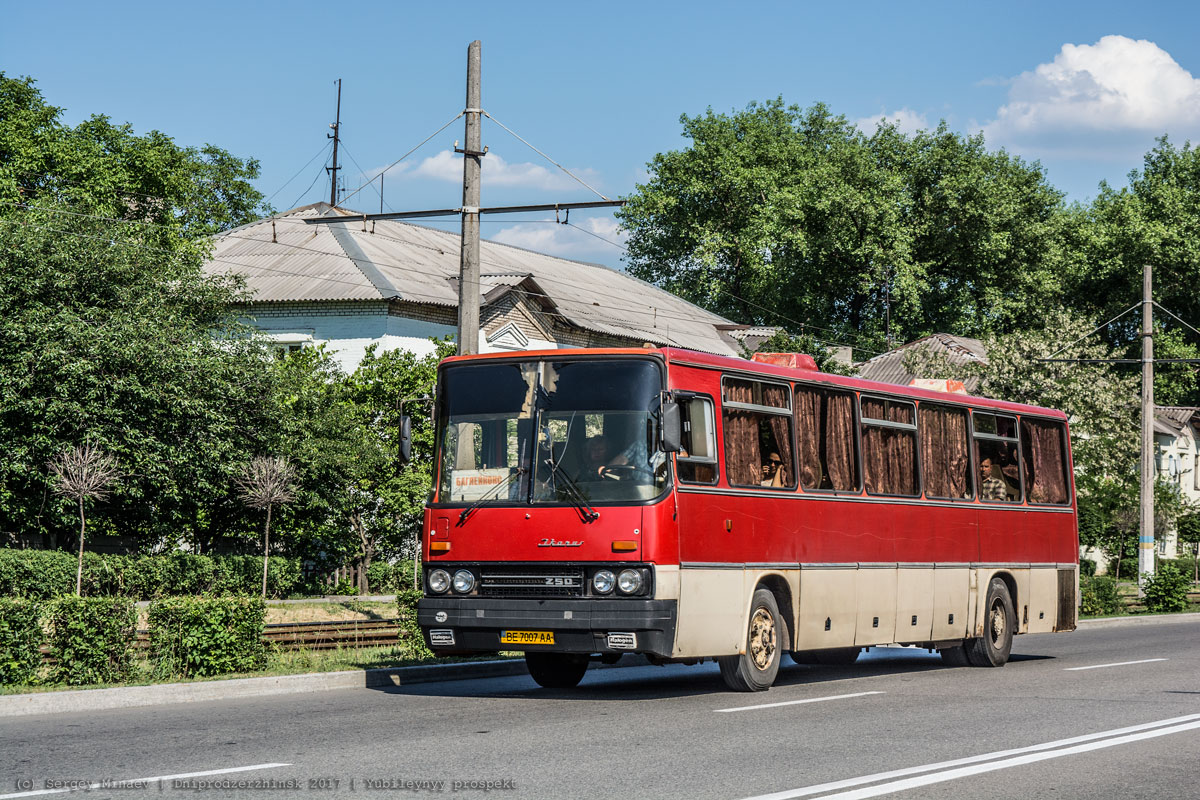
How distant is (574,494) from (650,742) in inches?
125

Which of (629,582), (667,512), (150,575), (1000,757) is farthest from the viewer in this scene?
(150,575)

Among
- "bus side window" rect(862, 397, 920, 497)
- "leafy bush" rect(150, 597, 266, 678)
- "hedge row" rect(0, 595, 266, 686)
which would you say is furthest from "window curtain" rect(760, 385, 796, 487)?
"leafy bush" rect(150, 597, 266, 678)

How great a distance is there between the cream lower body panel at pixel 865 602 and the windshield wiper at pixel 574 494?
2.87 feet

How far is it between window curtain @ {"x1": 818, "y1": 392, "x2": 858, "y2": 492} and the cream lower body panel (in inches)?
36.9

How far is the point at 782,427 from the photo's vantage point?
47.9 feet

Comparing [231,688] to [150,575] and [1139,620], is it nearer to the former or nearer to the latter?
[150,575]

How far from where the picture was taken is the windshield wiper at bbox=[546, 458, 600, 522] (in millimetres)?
12633

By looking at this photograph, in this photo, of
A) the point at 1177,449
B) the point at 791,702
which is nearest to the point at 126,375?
the point at 791,702

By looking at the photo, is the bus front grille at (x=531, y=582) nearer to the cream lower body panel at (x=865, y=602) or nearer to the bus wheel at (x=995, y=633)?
the cream lower body panel at (x=865, y=602)

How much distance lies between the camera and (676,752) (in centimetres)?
950

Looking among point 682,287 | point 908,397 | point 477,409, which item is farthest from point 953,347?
point 477,409

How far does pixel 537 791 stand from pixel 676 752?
1841mm

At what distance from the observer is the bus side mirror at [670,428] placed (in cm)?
1225

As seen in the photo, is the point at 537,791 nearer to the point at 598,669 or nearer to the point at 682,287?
the point at 598,669
